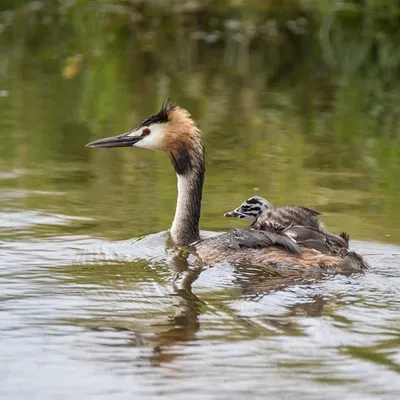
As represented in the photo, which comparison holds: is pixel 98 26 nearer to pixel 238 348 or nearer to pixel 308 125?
pixel 308 125

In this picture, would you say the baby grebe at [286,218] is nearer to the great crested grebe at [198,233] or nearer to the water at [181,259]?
the great crested grebe at [198,233]

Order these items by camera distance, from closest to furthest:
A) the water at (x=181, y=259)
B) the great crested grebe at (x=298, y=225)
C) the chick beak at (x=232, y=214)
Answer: the water at (x=181, y=259) < the great crested grebe at (x=298, y=225) < the chick beak at (x=232, y=214)

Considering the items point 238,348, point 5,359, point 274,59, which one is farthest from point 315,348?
point 274,59

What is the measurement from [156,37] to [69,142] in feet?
30.8

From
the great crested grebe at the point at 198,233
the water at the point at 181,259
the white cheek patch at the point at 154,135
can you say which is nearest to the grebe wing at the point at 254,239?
the great crested grebe at the point at 198,233

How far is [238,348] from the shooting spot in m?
5.38

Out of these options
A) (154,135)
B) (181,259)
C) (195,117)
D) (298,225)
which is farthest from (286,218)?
(195,117)

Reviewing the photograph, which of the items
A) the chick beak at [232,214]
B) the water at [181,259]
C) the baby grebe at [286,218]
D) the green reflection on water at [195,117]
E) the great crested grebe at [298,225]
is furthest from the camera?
the green reflection on water at [195,117]

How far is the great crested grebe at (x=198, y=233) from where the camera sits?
23.3 ft

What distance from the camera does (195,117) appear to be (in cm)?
1302

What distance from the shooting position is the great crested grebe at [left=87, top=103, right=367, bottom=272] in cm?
711

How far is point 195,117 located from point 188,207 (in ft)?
15.7

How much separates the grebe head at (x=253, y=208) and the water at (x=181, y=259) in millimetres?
330

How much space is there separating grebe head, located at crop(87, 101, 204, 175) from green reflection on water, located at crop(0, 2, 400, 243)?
0.53 metres
